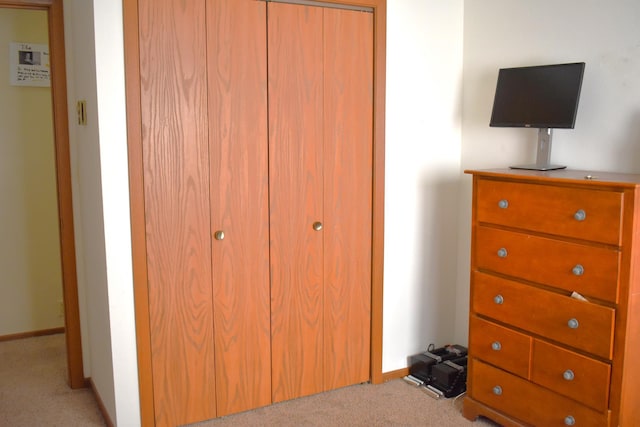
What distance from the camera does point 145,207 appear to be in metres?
2.53

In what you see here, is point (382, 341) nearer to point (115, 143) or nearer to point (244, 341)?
point (244, 341)

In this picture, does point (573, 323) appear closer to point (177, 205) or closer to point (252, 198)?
point (252, 198)

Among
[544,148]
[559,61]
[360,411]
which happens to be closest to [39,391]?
[360,411]

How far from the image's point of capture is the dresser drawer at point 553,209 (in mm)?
2162

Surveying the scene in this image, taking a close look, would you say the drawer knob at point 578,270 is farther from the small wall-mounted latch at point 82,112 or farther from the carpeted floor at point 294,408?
the small wall-mounted latch at point 82,112

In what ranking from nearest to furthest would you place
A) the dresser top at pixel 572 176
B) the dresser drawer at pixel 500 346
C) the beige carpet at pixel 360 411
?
the dresser top at pixel 572 176
the dresser drawer at pixel 500 346
the beige carpet at pixel 360 411

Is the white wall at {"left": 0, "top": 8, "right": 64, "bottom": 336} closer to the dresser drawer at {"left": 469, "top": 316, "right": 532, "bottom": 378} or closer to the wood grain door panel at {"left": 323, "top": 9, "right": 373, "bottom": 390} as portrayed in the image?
the wood grain door panel at {"left": 323, "top": 9, "right": 373, "bottom": 390}

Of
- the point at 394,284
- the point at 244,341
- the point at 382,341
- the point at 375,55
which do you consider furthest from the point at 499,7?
the point at 244,341

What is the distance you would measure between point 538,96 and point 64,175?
2.26m

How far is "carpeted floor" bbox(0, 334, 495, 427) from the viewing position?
110 inches

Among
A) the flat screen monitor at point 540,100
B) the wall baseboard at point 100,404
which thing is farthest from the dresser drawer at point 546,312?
the wall baseboard at point 100,404

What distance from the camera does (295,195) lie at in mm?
2840

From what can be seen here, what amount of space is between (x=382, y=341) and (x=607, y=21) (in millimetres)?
1818

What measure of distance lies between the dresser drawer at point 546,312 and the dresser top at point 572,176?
0.44 meters
